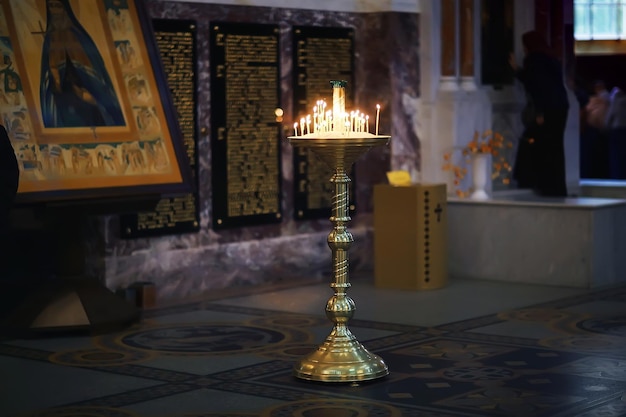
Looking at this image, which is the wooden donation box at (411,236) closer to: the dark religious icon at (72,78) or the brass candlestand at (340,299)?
the dark religious icon at (72,78)

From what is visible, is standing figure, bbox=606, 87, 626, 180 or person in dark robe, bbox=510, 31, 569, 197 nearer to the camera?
person in dark robe, bbox=510, 31, 569, 197

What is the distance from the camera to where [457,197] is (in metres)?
12.5

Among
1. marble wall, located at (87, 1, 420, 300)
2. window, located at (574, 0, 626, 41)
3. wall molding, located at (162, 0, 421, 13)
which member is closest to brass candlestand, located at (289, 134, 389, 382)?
marble wall, located at (87, 1, 420, 300)

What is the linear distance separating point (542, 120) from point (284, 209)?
3.25 m

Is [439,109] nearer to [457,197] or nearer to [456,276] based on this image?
[457,197]

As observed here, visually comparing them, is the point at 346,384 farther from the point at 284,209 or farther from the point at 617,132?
the point at 617,132

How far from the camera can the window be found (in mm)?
18844

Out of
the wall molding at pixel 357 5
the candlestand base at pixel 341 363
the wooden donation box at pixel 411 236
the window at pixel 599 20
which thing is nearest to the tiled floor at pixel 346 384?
the candlestand base at pixel 341 363

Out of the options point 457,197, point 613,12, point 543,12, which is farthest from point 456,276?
point 613,12

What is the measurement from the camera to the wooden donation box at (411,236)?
11.3 m

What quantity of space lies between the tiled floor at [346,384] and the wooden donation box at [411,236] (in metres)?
0.47

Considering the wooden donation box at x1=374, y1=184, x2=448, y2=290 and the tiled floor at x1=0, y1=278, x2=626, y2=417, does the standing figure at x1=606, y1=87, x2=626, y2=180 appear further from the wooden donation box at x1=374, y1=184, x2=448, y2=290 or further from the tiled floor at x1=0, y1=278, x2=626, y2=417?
the tiled floor at x1=0, y1=278, x2=626, y2=417

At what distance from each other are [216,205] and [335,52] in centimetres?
205

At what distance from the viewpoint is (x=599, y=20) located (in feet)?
62.7
